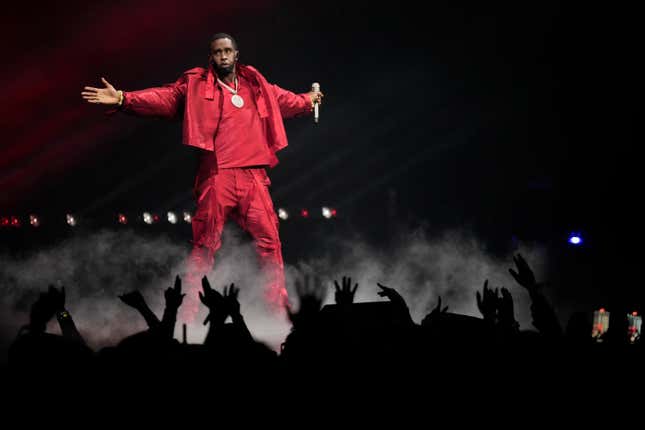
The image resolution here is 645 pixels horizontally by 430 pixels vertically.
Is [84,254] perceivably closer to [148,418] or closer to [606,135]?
[148,418]

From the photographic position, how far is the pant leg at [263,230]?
3.90 metres

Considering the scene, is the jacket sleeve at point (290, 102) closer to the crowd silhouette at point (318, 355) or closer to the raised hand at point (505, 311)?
the raised hand at point (505, 311)

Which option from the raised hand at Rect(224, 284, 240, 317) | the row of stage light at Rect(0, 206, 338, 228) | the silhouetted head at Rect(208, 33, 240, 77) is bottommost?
the raised hand at Rect(224, 284, 240, 317)

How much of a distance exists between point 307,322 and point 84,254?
187 inches

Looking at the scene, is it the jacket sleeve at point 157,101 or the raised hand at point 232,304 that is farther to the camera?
the jacket sleeve at point 157,101

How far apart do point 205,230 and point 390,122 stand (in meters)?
3.17

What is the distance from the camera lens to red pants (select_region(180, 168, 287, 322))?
3.84m

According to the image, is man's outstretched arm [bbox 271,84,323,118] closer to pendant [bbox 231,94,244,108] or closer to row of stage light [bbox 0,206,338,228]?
pendant [bbox 231,94,244,108]

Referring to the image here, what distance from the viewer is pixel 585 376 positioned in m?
1.39

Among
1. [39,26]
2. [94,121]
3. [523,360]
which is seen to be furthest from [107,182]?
[523,360]

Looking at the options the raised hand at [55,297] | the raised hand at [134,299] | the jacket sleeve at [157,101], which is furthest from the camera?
the jacket sleeve at [157,101]

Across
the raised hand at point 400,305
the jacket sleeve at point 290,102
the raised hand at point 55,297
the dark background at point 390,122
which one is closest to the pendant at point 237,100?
the jacket sleeve at point 290,102

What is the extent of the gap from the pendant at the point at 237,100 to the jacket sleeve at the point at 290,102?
0.97ft

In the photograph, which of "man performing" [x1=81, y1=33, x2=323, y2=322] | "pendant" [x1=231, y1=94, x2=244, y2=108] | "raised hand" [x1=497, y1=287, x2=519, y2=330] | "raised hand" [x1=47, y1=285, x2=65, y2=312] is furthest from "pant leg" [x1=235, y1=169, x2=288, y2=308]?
"raised hand" [x1=47, y1=285, x2=65, y2=312]
